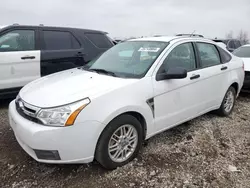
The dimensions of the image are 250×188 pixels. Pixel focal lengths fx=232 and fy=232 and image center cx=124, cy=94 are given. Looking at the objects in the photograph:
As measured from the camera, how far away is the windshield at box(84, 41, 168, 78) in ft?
10.1

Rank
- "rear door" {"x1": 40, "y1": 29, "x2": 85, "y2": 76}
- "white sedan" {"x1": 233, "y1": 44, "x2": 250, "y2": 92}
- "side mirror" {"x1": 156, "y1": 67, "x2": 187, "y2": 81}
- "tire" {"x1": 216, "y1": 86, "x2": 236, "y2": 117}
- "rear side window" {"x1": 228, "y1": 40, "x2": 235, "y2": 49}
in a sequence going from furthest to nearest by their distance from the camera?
"rear side window" {"x1": 228, "y1": 40, "x2": 235, "y2": 49}, "white sedan" {"x1": 233, "y1": 44, "x2": 250, "y2": 92}, "rear door" {"x1": 40, "y1": 29, "x2": 85, "y2": 76}, "tire" {"x1": 216, "y1": 86, "x2": 236, "y2": 117}, "side mirror" {"x1": 156, "y1": 67, "x2": 187, "y2": 81}

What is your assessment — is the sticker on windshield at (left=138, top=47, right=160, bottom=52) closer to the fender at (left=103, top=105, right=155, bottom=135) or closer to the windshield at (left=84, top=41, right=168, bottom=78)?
the windshield at (left=84, top=41, right=168, bottom=78)

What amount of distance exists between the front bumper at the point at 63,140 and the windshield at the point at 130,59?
938 mm

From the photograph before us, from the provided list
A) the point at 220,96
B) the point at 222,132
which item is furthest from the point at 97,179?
the point at 220,96

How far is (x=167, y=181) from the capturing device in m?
2.57

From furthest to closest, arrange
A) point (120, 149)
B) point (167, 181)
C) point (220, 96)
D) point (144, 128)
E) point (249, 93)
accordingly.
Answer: point (249, 93) → point (220, 96) → point (144, 128) → point (120, 149) → point (167, 181)

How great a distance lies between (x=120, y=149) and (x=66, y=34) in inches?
139

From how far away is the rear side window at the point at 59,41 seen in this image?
503cm

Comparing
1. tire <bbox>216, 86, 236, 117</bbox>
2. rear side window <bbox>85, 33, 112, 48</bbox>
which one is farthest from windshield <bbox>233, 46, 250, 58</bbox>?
rear side window <bbox>85, 33, 112, 48</bbox>

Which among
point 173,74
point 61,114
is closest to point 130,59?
point 173,74

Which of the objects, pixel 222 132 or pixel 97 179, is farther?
pixel 222 132

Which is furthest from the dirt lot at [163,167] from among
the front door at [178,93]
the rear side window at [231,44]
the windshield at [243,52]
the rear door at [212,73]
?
the rear side window at [231,44]

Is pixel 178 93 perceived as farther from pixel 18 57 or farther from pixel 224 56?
pixel 18 57

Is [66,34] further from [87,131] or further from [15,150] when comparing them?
[87,131]
